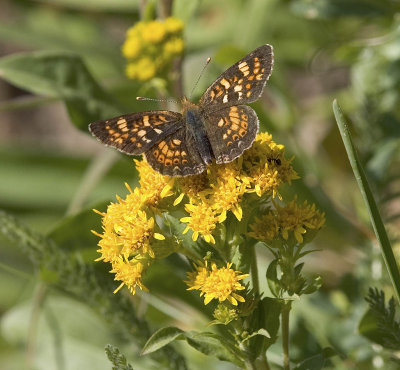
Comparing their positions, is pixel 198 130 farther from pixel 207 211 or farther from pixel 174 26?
pixel 174 26

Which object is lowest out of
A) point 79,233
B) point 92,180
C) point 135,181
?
point 135,181

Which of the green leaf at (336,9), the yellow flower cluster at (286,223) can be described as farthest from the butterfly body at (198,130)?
the green leaf at (336,9)

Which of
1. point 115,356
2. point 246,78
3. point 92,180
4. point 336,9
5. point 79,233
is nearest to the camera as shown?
point 115,356

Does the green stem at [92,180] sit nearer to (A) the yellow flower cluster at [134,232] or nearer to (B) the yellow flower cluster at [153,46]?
(B) the yellow flower cluster at [153,46]

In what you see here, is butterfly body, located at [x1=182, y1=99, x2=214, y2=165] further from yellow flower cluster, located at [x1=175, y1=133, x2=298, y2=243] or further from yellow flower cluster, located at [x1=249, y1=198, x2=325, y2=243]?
yellow flower cluster, located at [x1=249, y1=198, x2=325, y2=243]

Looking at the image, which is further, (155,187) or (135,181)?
(135,181)

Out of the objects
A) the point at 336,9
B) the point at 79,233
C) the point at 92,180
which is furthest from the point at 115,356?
the point at 336,9

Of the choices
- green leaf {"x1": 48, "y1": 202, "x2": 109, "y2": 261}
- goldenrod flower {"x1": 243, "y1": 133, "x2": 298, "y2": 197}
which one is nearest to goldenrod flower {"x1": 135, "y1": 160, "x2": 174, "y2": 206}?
goldenrod flower {"x1": 243, "y1": 133, "x2": 298, "y2": 197}
